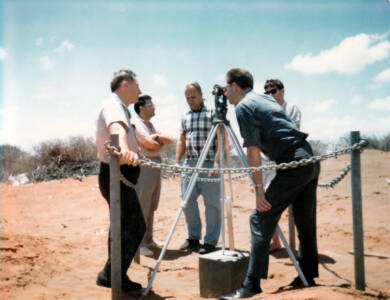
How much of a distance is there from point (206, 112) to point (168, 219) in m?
3.40

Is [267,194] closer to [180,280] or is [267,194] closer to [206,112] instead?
[180,280]

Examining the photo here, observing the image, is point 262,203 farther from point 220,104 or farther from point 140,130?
point 140,130

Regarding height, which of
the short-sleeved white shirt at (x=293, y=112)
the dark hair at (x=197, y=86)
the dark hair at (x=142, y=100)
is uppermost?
the dark hair at (x=197, y=86)

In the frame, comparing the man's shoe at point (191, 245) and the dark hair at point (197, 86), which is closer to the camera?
the dark hair at point (197, 86)

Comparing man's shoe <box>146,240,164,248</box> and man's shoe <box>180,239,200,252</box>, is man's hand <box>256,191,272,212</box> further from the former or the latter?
man's shoe <box>146,240,164,248</box>

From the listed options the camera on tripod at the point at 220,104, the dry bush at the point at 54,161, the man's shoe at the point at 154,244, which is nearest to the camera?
the camera on tripod at the point at 220,104

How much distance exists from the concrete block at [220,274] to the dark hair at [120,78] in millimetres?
1839

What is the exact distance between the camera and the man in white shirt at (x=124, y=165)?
3.08 meters

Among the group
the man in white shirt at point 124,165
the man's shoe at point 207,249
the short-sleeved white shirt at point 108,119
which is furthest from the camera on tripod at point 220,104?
the man's shoe at point 207,249

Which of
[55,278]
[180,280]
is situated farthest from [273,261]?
[55,278]

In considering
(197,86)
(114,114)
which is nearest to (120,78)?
(114,114)

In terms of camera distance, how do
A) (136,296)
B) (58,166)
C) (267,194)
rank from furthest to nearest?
(58,166) < (136,296) < (267,194)

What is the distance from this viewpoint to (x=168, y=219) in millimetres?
7883

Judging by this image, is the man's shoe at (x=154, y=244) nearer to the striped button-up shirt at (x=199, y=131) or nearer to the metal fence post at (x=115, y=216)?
the striped button-up shirt at (x=199, y=131)
